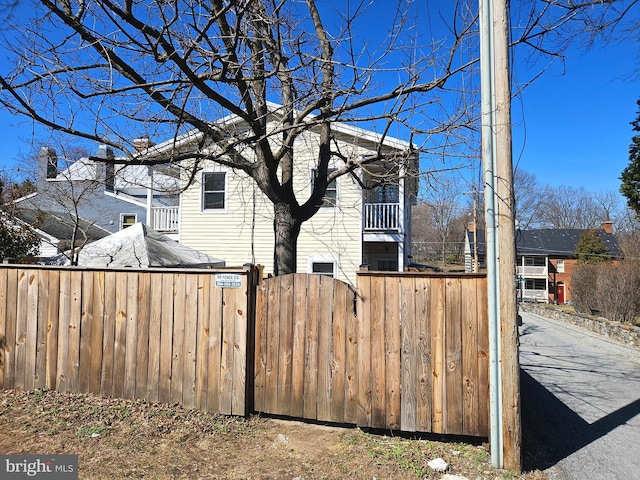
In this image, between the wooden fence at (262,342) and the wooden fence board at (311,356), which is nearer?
the wooden fence at (262,342)

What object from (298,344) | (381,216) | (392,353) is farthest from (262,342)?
(381,216)

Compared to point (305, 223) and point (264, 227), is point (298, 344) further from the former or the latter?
point (264, 227)

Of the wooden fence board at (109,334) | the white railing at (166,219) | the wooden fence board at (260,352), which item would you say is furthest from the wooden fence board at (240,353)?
the white railing at (166,219)

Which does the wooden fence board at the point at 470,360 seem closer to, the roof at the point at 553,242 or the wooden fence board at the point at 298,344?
the wooden fence board at the point at 298,344

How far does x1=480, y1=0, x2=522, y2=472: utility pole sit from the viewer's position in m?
3.44

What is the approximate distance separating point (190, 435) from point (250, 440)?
58 cm

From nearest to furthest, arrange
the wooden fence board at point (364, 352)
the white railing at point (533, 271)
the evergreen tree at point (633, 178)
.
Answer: the wooden fence board at point (364, 352)
the evergreen tree at point (633, 178)
the white railing at point (533, 271)

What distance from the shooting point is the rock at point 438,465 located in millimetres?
3422

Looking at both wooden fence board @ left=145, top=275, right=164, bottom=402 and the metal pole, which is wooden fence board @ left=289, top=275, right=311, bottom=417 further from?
the metal pole

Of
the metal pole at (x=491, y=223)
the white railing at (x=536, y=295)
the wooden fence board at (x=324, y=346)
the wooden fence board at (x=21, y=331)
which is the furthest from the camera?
the white railing at (x=536, y=295)

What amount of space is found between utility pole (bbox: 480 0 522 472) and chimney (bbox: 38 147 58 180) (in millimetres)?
6440

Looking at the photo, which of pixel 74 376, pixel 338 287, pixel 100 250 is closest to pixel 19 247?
pixel 100 250

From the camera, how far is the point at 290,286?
4.44m

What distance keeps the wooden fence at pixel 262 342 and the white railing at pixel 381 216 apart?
351 inches
